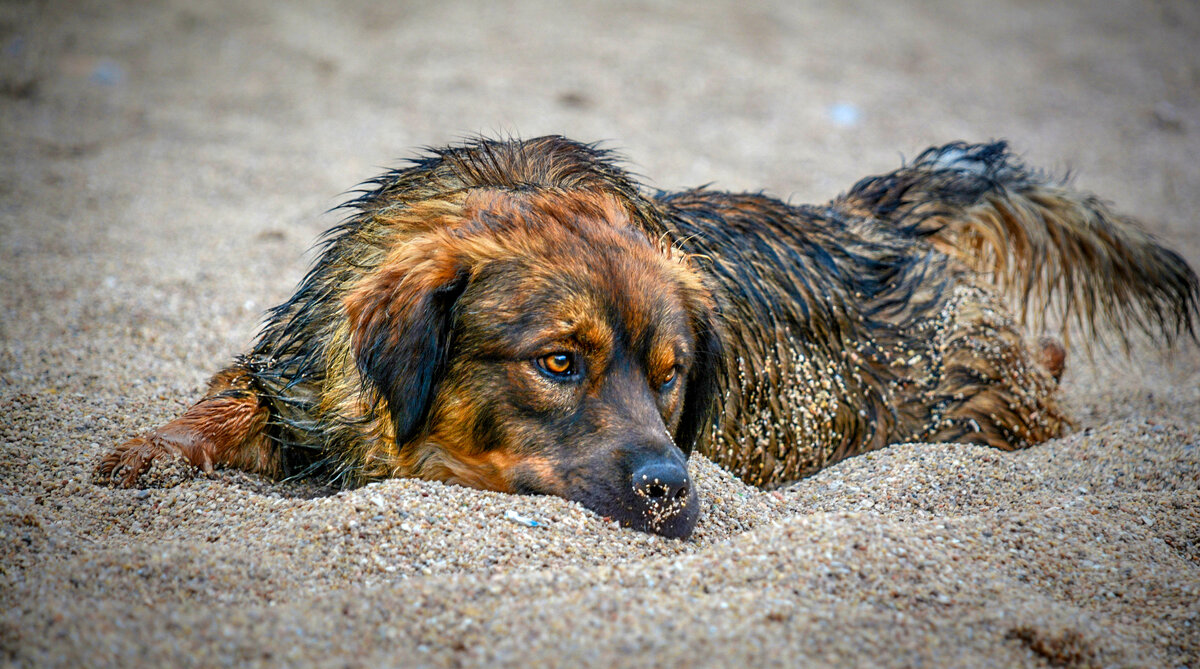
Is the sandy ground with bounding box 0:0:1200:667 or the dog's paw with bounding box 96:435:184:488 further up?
the sandy ground with bounding box 0:0:1200:667

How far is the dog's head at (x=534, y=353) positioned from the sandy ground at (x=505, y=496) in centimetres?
20

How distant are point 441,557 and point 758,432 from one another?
76.8 inches

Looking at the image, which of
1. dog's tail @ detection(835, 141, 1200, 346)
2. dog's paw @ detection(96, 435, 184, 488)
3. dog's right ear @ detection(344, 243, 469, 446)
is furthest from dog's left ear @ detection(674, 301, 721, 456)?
dog's paw @ detection(96, 435, 184, 488)

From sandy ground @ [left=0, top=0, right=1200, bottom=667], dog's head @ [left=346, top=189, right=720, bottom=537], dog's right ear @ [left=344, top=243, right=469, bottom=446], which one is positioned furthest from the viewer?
dog's right ear @ [left=344, top=243, right=469, bottom=446]

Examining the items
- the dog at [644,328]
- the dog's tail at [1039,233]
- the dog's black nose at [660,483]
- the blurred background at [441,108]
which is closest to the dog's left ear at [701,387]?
the dog at [644,328]

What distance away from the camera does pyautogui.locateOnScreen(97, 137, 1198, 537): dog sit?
11.5ft

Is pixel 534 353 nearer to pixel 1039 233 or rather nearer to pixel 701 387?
pixel 701 387

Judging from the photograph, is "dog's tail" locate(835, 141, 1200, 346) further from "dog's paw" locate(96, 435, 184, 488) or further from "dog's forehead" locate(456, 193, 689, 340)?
"dog's paw" locate(96, 435, 184, 488)

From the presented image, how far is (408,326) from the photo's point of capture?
351 centimetres

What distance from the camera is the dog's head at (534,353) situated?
340cm

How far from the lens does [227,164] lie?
Answer: 8.95m

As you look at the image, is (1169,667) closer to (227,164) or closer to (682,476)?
(682,476)

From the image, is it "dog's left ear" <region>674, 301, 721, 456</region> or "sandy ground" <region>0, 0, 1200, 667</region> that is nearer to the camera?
"sandy ground" <region>0, 0, 1200, 667</region>

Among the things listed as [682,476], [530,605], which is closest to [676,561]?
[682,476]
